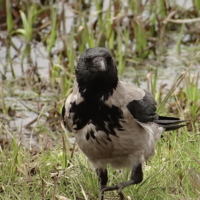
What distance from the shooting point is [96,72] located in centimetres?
411

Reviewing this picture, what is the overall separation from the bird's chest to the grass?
0.29 metres

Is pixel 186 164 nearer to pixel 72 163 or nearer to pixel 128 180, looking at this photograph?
pixel 128 180

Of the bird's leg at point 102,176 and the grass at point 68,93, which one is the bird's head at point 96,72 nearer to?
the grass at point 68,93

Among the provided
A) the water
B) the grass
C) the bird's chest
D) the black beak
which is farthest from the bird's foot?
the water

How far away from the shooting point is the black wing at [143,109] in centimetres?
434

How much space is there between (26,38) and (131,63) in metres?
1.39

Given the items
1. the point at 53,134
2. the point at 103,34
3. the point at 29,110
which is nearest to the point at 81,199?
the point at 53,134

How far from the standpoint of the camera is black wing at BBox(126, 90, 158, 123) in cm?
434

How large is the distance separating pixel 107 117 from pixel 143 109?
0.30 meters

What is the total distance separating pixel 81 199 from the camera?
4.42 m

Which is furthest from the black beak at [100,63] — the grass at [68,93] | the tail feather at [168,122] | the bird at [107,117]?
the tail feather at [168,122]

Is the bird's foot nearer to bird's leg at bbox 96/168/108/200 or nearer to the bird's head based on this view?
bird's leg at bbox 96/168/108/200

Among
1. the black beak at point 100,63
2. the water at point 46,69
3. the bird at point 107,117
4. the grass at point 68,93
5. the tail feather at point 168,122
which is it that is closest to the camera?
the black beak at point 100,63

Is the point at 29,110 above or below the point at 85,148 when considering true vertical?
below
